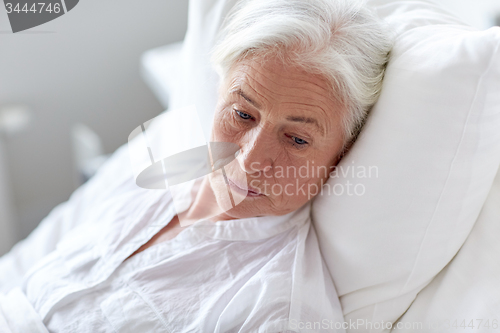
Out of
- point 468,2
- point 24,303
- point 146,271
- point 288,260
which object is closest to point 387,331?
point 288,260

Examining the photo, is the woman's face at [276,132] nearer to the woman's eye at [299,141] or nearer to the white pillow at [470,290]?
the woman's eye at [299,141]

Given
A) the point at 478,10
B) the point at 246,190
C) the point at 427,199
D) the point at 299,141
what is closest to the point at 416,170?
the point at 427,199

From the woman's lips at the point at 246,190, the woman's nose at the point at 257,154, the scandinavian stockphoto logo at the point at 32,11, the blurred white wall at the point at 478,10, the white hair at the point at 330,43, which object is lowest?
the woman's lips at the point at 246,190

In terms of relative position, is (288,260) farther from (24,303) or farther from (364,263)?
(24,303)

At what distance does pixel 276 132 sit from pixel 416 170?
263 millimetres

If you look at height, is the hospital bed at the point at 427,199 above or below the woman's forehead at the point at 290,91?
below

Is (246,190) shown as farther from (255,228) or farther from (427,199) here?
(427,199)

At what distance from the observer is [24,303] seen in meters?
Answer: 0.88

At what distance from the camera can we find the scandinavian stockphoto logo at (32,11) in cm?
116

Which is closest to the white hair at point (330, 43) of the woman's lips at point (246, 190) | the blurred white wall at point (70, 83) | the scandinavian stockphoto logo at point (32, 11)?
the woman's lips at point (246, 190)

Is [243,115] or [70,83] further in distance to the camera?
[70,83]

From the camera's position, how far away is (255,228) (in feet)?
2.92

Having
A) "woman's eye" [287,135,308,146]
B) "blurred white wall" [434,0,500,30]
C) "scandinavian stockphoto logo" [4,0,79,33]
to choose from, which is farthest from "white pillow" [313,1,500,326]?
"scandinavian stockphoto logo" [4,0,79,33]

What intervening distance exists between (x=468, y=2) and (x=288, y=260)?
1061mm
